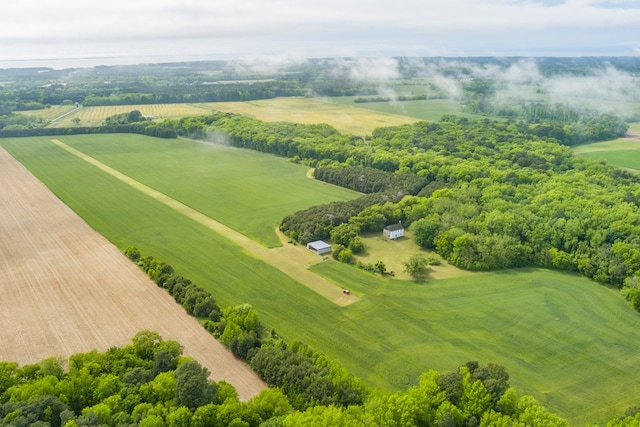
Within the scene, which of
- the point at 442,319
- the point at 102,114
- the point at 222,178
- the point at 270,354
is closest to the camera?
the point at 270,354

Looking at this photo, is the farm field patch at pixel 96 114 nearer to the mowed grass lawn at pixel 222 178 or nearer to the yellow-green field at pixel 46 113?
the yellow-green field at pixel 46 113

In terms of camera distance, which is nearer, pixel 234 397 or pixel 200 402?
pixel 200 402

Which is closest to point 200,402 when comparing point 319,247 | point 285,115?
point 319,247

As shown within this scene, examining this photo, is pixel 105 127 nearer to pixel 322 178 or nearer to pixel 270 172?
pixel 270 172

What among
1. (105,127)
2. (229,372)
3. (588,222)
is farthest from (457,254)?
(105,127)

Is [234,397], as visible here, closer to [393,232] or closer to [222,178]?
[393,232]

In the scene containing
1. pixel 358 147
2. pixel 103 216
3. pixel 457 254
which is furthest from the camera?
pixel 358 147

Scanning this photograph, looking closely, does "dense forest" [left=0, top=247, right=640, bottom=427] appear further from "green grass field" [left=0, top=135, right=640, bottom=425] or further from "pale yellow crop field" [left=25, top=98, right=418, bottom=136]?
"pale yellow crop field" [left=25, top=98, right=418, bottom=136]
